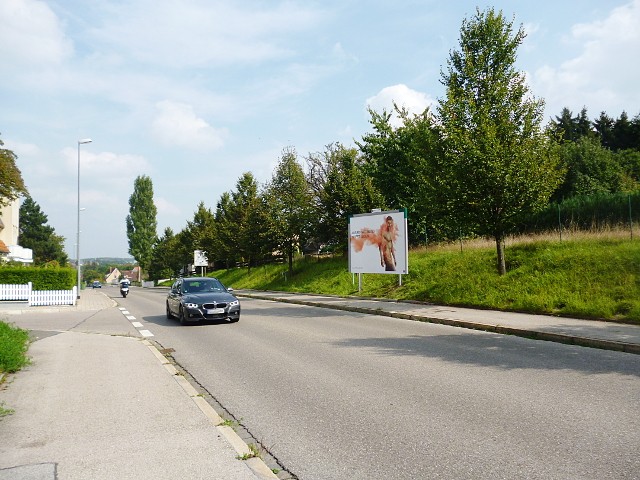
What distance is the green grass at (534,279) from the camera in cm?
1378

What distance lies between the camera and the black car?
14695mm

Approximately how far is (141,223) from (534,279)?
88.4 meters

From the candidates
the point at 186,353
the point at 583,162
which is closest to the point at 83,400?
the point at 186,353

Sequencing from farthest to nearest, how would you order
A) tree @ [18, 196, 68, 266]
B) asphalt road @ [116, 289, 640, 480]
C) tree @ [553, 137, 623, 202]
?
tree @ [18, 196, 68, 266]
tree @ [553, 137, 623, 202]
asphalt road @ [116, 289, 640, 480]

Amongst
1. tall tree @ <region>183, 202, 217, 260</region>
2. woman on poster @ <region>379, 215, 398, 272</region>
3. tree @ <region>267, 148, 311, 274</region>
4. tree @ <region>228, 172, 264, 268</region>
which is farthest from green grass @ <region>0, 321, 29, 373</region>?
tall tree @ <region>183, 202, 217, 260</region>

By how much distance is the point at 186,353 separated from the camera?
10.1 metres

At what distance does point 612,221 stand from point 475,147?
336 inches

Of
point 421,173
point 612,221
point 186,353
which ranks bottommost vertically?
point 186,353

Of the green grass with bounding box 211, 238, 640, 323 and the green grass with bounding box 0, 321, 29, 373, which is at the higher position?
the green grass with bounding box 211, 238, 640, 323

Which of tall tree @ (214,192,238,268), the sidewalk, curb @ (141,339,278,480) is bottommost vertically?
curb @ (141,339,278,480)

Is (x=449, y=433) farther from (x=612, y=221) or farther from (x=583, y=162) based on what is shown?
(x=583, y=162)

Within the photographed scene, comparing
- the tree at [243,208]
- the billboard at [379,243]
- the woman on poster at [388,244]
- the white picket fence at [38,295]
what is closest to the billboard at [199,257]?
the tree at [243,208]

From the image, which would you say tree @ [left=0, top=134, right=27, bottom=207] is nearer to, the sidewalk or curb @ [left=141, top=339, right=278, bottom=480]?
the sidewalk

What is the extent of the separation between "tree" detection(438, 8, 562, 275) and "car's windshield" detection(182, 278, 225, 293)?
8486 millimetres
